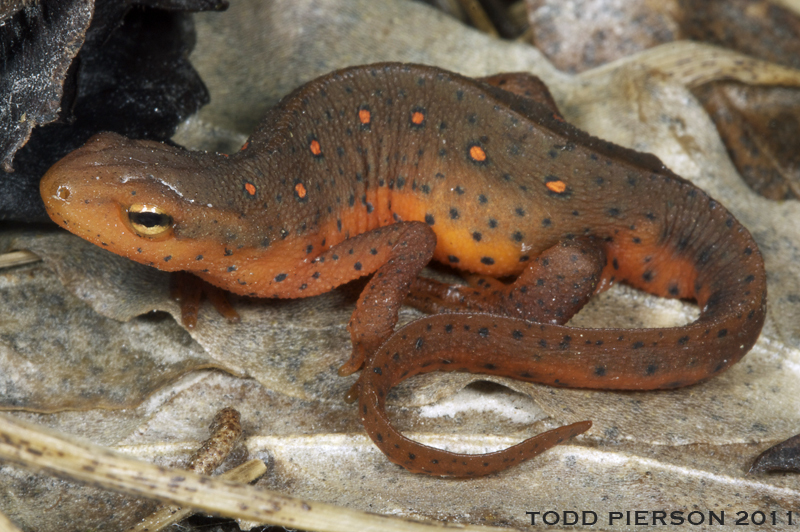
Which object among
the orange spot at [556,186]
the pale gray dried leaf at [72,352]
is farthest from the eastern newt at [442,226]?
the pale gray dried leaf at [72,352]

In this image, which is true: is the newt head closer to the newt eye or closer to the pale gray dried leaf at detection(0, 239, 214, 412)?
the newt eye

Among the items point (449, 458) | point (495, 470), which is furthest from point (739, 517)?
point (449, 458)

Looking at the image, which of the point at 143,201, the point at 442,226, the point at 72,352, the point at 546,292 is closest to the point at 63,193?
the point at 143,201

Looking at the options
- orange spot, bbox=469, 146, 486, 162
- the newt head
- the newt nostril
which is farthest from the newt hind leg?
the newt nostril

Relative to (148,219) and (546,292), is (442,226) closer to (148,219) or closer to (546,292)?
(546,292)

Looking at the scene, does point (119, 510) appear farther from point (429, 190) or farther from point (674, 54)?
point (674, 54)
